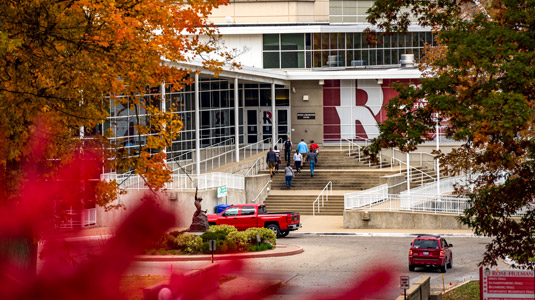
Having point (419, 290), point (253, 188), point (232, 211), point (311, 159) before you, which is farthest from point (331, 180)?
point (419, 290)

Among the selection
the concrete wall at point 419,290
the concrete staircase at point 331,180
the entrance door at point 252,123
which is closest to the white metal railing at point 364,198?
the concrete staircase at point 331,180

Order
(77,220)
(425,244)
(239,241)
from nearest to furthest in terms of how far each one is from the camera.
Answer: (77,220) → (239,241) → (425,244)

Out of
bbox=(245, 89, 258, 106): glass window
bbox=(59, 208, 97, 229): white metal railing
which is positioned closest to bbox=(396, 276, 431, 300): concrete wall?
bbox=(59, 208, 97, 229): white metal railing

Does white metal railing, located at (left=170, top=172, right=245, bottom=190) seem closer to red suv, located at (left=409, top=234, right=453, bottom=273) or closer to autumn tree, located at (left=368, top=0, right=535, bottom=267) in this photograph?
red suv, located at (left=409, top=234, right=453, bottom=273)

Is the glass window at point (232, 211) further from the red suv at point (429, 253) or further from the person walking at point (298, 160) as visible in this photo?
the person walking at point (298, 160)

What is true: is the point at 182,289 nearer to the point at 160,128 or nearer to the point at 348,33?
the point at 160,128

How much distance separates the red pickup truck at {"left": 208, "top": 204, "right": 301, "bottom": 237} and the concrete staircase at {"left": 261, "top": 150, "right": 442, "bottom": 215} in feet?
23.7

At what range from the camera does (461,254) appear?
26.6 metres

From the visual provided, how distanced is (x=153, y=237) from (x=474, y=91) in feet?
35.9

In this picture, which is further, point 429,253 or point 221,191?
point 221,191

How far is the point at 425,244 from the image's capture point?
22.9 meters

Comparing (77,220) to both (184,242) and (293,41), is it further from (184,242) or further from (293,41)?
(293,41)

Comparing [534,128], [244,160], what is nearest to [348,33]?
[244,160]

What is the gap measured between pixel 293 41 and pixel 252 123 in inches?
269
